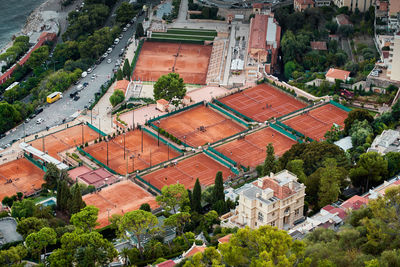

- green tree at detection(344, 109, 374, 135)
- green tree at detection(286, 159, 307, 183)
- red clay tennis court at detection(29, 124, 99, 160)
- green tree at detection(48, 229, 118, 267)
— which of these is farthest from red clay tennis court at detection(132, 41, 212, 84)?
green tree at detection(48, 229, 118, 267)

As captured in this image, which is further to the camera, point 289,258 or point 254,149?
point 254,149

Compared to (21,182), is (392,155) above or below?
above

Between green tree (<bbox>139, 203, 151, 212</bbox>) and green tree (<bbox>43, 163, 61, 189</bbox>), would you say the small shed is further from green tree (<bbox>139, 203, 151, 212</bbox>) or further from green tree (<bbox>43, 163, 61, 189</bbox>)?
green tree (<bbox>139, 203, 151, 212</bbox>)

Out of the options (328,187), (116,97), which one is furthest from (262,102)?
(328,187)

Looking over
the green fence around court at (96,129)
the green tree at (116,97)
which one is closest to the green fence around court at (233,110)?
the green tree at (116,97)

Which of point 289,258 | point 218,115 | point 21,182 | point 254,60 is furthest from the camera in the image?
point 254,60

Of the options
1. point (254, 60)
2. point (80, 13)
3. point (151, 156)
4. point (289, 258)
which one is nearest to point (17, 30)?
point (80, 13)

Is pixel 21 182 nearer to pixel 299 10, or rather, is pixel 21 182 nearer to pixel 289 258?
pixel 289 258
